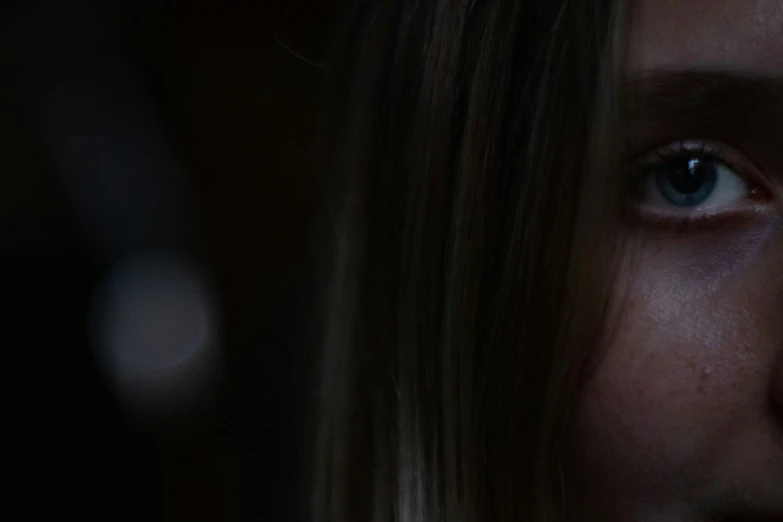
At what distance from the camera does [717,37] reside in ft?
2.21

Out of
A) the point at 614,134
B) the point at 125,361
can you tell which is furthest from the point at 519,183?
the point at 125,361

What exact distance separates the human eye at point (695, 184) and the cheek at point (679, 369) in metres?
0.03

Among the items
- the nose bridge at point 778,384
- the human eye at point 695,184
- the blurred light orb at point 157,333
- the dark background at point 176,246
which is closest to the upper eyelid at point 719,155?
the human eye at point 695,184

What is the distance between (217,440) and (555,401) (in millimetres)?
1435

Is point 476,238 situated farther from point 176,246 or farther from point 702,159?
point 176,246

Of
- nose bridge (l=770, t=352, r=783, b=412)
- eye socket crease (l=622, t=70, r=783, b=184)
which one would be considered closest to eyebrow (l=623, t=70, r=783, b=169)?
eye socket crease (l=622, t=70, r=783, b=184)

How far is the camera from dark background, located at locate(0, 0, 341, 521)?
181 centimetres

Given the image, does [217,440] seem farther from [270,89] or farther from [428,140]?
[428,140]

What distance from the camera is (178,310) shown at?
1.98 m

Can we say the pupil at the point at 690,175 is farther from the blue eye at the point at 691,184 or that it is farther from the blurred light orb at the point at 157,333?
the blurred light orb at the point at 157,333

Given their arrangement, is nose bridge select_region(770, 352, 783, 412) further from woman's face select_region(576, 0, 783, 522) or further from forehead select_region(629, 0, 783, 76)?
forehead select_region(629, 0, 783, 76)

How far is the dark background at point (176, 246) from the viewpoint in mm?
1806

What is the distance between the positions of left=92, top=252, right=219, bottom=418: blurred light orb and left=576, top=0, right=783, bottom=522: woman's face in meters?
1.36

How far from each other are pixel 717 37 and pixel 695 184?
0.12 m
